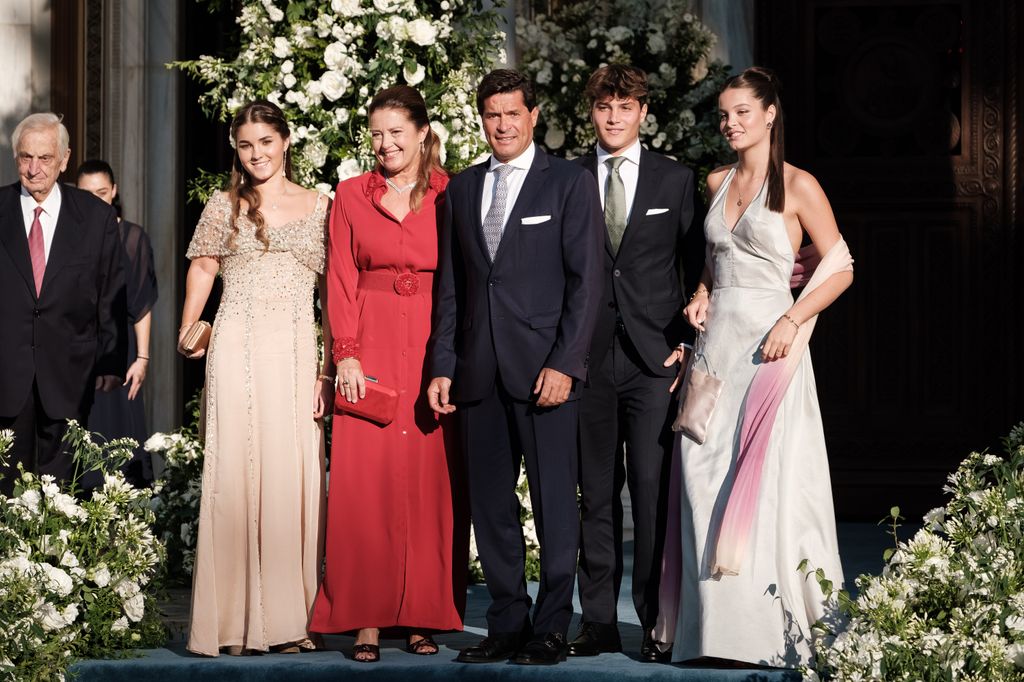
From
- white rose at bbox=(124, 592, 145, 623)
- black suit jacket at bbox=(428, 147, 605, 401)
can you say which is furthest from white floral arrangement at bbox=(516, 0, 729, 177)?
white rose at bbox=(124, 592, 145, 623)

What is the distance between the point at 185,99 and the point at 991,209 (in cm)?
506

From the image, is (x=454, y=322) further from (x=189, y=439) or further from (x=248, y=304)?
(x=189, y=439)

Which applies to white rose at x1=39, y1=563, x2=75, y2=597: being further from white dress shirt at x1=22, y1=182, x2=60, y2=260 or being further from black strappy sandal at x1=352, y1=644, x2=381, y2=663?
white dress shirt at x1=22, y1=182, x2=60, y2=260

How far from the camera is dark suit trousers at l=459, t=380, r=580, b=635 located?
206 inches

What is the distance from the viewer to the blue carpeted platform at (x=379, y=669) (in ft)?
16.5

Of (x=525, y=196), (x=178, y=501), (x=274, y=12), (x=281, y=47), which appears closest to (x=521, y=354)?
(x=525, y=196)

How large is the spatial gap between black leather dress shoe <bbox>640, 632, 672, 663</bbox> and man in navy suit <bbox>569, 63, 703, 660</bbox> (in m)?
0.03

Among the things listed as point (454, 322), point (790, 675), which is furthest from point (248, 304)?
point (790, 675)

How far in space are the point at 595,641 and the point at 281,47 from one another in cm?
312

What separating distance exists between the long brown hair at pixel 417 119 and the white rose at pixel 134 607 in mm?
1693

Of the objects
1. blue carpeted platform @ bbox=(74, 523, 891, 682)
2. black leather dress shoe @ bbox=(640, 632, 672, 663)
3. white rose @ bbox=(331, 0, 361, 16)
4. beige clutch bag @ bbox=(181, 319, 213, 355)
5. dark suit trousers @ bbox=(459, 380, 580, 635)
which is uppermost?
white rose @ bbox=(331, 0, 361, 16)

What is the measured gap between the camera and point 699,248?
218 inches

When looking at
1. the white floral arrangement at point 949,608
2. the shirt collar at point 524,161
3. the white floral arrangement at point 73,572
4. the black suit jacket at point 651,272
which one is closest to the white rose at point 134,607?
the white floral arrangement at point 73,572

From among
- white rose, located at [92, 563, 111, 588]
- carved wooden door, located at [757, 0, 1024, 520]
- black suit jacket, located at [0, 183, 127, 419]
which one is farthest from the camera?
carved wooden door, located at [757, 0, 1024, 520]
